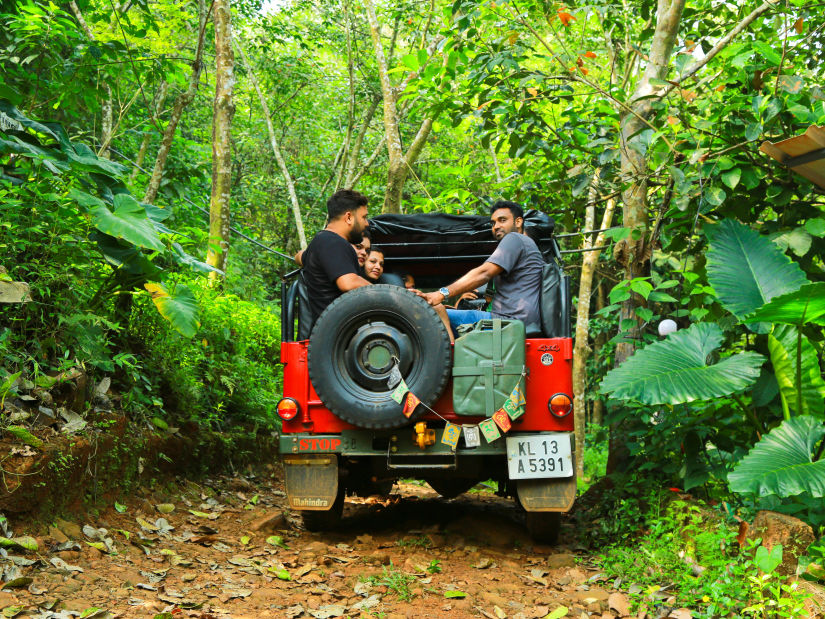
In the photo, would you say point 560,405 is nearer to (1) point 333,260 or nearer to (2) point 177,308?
(1) point 333,260

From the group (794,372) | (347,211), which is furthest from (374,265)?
(794,372)

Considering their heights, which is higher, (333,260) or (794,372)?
(333,260)

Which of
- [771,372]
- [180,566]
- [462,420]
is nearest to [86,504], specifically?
[180,566]

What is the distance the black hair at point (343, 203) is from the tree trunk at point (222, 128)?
3.07 metres

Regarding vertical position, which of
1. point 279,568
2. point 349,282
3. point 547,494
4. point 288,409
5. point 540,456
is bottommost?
point 279,568

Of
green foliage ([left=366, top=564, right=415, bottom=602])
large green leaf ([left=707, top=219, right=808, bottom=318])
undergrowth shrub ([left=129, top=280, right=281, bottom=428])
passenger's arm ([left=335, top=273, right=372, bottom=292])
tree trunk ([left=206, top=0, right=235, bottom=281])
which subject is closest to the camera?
green foliage ([left=366, top=564, right=415, bottom=602])

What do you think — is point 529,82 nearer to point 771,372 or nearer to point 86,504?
point 771,372

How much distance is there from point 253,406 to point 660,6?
5.35 meters

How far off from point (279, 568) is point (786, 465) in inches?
113

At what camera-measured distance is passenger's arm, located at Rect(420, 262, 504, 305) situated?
16.4 feet

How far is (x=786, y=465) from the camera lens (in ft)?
11.8

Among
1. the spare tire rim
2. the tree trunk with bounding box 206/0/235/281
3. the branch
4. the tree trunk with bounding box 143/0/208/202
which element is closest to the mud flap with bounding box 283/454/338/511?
the spare tire rim

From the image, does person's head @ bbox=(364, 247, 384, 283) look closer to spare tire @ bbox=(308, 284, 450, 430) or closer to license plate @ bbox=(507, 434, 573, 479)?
spare tire @ bbox=(308, 284, 450, 430)

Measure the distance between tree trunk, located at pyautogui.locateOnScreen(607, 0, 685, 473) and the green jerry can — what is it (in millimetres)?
1777
